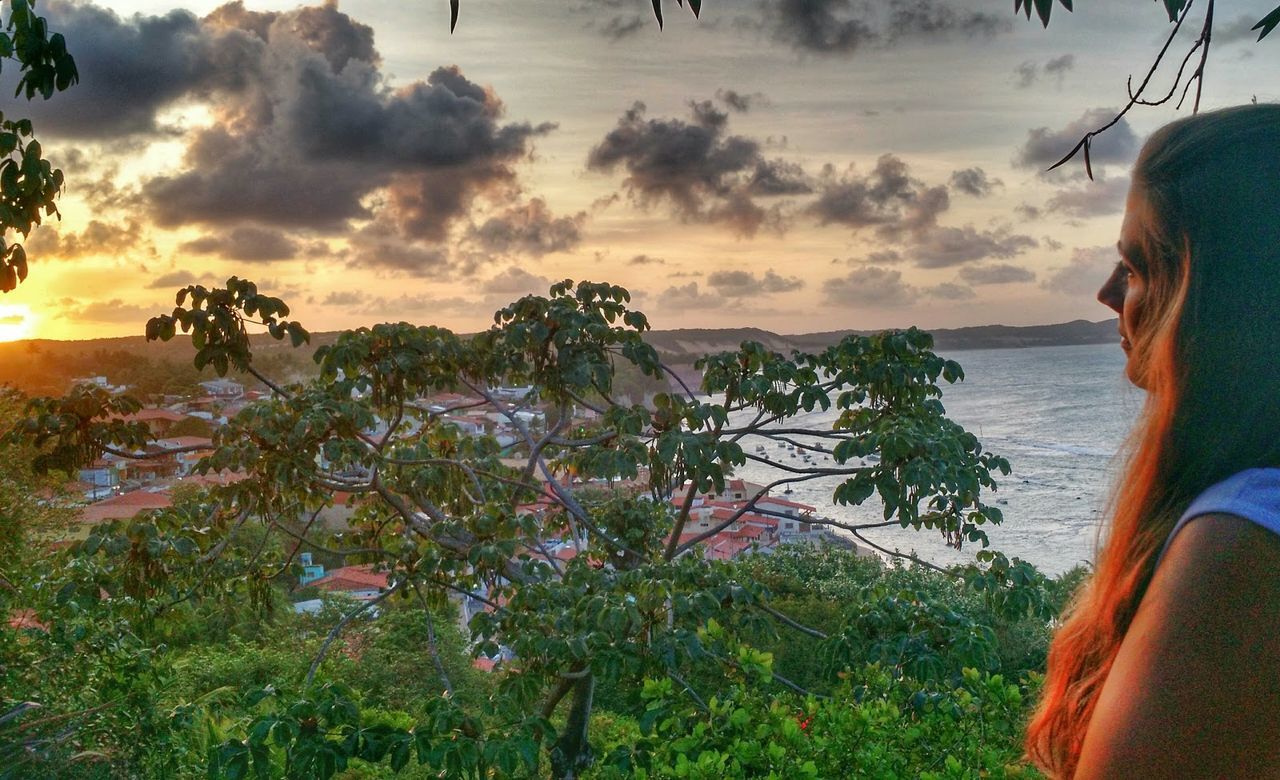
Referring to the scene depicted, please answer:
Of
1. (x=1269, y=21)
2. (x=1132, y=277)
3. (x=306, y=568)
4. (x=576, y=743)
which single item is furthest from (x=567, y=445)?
(x=1132, y=277)

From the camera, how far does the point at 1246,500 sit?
0.41 meters

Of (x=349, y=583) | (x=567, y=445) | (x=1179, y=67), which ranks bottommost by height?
(x=349, y=583)

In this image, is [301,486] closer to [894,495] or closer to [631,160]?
[894,495]

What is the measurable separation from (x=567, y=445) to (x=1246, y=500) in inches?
112

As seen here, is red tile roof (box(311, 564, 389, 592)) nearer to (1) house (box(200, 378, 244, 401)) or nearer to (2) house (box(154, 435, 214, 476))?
(1) house (box(200, 378, 244, 401))

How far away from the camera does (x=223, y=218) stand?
4.57 meters

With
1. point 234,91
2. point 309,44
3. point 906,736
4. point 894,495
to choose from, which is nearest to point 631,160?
point 309,44

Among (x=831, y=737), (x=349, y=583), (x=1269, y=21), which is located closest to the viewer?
(x=1269, y=21)

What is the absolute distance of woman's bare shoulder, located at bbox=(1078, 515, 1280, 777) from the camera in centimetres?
38

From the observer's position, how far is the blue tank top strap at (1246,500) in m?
0.40

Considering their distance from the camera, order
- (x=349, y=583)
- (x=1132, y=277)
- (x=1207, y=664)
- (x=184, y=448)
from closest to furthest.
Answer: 1. (x=1207, y=664)
2. (x=1132, y=277)
3. (x=184, y=448)
4. (x=349, y=583)

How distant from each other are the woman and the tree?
5.60ft

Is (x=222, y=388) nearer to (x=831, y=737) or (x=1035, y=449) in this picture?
(x=831, y=737)

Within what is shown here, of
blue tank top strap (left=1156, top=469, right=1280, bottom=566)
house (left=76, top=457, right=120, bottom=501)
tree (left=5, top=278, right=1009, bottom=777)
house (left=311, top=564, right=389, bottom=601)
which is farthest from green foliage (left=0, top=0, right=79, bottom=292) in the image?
house (left=311, top=564, right=389, bottom=601)
